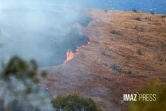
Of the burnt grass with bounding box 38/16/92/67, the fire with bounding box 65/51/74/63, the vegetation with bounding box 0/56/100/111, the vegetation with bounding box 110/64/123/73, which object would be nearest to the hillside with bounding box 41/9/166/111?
the vegetation with bounding box 110/64/123/73

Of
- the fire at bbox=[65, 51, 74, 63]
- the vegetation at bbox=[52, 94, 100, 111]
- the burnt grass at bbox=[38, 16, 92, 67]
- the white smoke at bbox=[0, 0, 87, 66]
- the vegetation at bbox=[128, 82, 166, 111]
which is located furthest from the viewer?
the fire at bbox=[65, 51, 74, 63]

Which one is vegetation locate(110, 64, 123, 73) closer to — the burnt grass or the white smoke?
the burnt grass

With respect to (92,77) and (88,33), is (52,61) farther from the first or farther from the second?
(88,33)

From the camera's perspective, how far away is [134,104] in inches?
166

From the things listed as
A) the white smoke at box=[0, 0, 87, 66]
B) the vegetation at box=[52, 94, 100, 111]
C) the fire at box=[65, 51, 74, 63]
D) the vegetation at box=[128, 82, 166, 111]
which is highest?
the white smoke at box=[0, 0, 87, 66]

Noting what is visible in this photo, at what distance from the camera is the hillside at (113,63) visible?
14.2m

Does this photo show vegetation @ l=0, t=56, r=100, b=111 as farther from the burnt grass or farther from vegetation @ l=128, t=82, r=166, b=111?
the burnt grass

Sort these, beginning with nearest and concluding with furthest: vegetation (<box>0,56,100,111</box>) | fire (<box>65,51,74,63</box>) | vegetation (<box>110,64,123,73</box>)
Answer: vegetation (<box>0,56,100,111</box>) → vegetation (<box>110,64,123,73</box>) → fire (<box>65,51,74,63</box>)

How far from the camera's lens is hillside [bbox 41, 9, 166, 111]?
14.2 metres

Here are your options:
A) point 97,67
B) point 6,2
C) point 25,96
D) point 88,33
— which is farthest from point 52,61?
point 6,2

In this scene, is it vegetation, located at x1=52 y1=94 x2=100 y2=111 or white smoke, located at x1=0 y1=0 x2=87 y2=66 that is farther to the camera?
white smoke, located at x1=0 y1=0 x2=87 y2=66

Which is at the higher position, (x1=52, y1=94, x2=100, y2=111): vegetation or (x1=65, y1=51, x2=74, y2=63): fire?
(x1=65, y1=51, x2=74, y2=63): fire

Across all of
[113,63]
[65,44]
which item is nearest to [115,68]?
[113,63]

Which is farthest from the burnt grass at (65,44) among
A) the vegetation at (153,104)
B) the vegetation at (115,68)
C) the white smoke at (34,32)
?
the vegetation at (153,104)
